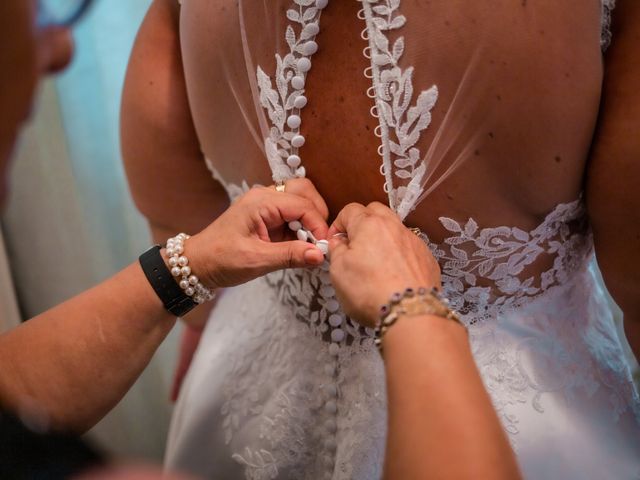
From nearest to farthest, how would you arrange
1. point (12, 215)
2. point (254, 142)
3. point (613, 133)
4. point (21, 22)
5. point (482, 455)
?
point (21, 22) → point (482, 455) → point (613, 133) → point (254, 142) → point (12, 215)

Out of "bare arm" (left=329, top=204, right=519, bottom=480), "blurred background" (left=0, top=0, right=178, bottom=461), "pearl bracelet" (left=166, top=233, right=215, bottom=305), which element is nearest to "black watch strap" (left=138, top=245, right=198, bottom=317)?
"pearl bracelet" (left=166, top=233, right=215, bottom=305)

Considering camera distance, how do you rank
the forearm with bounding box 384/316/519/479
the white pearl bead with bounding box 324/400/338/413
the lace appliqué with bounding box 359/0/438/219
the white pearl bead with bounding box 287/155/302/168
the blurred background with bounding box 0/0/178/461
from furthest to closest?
the blurred background with bounding box 0/0/178/461
the white pearl bead with bounding box 324/400/338/413
the white pearl bead with bounding box 287/155/302/168
the lace appliqué with bounding box 359/0/438/219
the forearm with bounding box 384/316/519/479

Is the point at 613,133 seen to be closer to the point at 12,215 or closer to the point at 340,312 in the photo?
the point at 340,312

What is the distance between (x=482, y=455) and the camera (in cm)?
49

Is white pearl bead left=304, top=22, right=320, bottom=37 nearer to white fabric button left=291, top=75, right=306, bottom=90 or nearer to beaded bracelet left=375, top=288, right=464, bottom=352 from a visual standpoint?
white fabric button left=291, top=75, right=306, bottom=90

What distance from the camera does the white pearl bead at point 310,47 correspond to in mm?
639

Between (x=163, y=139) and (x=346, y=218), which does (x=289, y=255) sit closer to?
(x=346, y=218)

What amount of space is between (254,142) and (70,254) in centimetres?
72

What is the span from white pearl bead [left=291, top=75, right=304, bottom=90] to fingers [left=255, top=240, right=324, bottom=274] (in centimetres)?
16

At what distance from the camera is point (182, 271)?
2.49 feet

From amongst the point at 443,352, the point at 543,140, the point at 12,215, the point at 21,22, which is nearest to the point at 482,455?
the point at 443,352

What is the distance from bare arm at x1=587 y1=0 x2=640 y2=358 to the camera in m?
0.59

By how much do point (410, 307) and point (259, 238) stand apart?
218 mm

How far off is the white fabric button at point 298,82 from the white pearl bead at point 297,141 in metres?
0.05
